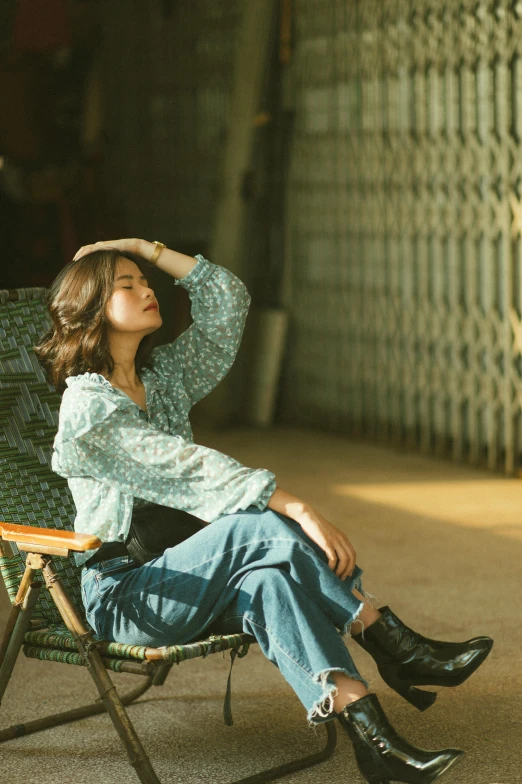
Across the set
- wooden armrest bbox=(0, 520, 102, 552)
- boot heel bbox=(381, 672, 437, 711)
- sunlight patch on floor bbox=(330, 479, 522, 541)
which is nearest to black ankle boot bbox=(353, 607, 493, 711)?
boot heel bbox=(381, 672, 437, 711)

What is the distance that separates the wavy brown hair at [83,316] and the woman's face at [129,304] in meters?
0.01

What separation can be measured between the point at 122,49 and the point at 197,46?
2.77ft

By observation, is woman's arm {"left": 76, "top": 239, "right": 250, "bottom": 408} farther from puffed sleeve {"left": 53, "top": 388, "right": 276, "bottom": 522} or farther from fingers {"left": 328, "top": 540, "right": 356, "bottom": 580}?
fingers {"left": 328, "top": 540, "right": 356, "bottom": 580}

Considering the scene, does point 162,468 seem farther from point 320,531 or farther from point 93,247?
point 93,247

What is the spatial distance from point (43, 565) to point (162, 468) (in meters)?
0.30

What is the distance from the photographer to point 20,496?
8.83 ft

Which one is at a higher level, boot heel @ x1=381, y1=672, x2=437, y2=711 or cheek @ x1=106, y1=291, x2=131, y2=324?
cheek @ x1=106, y1=291, x2=131, y2=324

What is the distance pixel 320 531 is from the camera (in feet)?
7.47

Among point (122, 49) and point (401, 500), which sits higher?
point (122, 49)

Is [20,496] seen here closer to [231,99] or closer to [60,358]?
[60,358]

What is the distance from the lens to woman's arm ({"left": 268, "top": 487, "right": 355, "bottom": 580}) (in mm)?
2277

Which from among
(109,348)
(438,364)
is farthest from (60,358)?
Answer: (438,364)

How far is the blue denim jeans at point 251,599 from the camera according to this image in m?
2.18

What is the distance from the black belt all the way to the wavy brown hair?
0.38 metres
